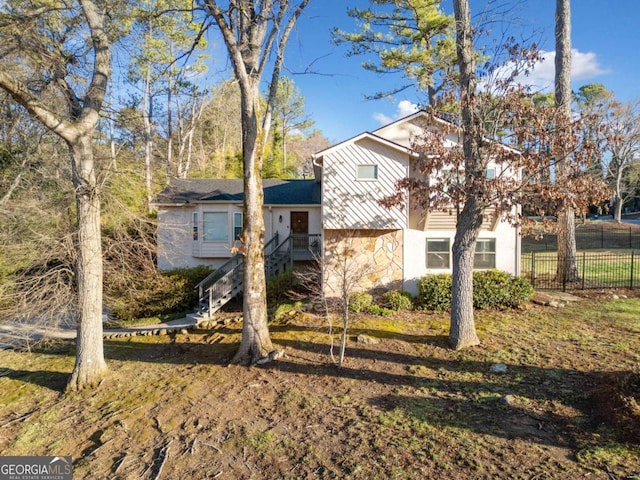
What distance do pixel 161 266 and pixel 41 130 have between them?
22.8ft

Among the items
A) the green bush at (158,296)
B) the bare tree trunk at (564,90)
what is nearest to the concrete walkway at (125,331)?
the green bush at (158,296)

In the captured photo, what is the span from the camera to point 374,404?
5.81 meters

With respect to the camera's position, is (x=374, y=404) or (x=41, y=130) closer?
(x=374, y=404)

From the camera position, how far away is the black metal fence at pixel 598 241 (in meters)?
24.8

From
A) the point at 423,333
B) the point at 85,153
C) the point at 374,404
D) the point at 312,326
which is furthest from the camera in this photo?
the point at 312,326

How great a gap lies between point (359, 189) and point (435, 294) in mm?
4338

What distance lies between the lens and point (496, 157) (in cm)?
788

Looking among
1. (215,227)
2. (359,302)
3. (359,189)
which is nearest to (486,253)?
(359,302)

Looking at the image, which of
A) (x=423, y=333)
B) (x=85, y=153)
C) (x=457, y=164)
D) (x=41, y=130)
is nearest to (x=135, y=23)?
(x=85, y=153)

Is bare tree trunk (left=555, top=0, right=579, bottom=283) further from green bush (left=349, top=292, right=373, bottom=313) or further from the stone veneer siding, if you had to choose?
green bush (left=349, top=292, right=373, bottom=313)

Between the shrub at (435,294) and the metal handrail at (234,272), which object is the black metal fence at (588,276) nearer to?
the shrub at (435,294)

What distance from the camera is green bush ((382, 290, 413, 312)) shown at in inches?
438

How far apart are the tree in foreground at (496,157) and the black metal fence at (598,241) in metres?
18.8

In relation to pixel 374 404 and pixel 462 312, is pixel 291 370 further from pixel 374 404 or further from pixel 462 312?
pixel 462 312
